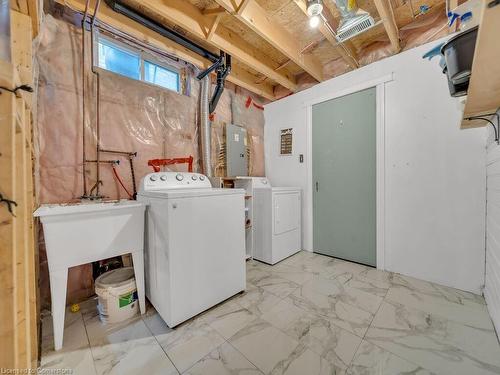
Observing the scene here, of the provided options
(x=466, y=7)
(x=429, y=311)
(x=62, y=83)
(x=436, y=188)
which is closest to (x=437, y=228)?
(x=436, y=188)

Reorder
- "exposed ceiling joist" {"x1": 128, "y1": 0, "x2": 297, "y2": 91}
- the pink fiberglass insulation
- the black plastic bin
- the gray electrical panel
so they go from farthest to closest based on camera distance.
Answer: the gray electrical panel, "exposed ceiling joist" {"x1": 128, "y1": 0, "x2": 297, "y2": 91}, the pink fiberglass insulation, the black plastic bin

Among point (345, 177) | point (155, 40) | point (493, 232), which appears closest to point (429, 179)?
point (493, 232)

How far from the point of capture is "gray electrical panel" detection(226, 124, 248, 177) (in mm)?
2793

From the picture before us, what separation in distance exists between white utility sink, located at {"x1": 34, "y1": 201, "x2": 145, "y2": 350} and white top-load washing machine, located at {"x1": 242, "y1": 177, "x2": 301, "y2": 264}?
4.43ft

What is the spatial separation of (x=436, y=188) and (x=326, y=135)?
1.25 meters

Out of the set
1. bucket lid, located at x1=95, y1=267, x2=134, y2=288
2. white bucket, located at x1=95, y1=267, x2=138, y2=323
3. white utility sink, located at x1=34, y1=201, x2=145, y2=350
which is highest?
white utility sink, located at x1=34, y1=201, x2=145, y2=350

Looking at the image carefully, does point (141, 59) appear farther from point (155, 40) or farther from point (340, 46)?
point (340, 46)

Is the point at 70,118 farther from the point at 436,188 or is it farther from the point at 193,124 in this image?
the point at 436,188

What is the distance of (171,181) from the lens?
1.83 meters

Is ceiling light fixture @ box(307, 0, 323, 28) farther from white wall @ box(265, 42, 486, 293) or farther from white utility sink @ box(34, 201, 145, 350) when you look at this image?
white utility sink @ box(34, 201, 145, 350)

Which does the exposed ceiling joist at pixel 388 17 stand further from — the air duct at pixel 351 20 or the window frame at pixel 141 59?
the window frame at pixel 141 59

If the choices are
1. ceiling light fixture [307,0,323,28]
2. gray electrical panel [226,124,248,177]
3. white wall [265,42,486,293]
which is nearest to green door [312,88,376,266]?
white wall [265,42,486,293]

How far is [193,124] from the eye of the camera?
2.47m

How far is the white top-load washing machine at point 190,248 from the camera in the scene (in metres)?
1.36
